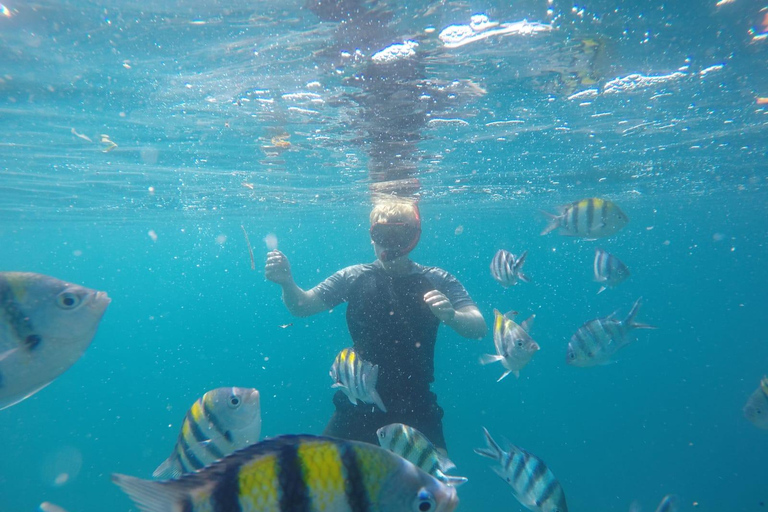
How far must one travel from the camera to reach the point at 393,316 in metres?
6.43

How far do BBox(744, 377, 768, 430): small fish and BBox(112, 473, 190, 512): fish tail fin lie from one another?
7.99 meters

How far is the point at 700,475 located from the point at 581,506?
11.6m

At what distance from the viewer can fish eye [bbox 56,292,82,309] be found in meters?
2.31

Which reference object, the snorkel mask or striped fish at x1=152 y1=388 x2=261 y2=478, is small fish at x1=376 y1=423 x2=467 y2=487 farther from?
the snorkel mask

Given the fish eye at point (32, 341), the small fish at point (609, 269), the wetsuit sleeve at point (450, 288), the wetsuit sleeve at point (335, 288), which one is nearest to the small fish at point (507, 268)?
the wetsuit sleeve at point (450, 288)

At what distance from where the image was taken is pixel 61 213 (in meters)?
30.7

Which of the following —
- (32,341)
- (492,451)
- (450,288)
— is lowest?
(492,451)

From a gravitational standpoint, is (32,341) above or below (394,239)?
above

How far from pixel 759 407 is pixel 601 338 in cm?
308

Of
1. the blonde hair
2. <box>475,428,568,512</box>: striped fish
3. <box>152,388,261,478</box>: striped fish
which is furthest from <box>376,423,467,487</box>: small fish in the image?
the blonde hair

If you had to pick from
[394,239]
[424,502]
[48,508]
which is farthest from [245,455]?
[394,239]

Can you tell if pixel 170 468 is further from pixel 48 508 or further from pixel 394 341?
pixel 394 341

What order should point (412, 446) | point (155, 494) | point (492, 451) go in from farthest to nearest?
point (492, 451), point (412, 446), point (155, 494)

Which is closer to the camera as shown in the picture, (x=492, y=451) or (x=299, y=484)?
(x=299, y=484)
